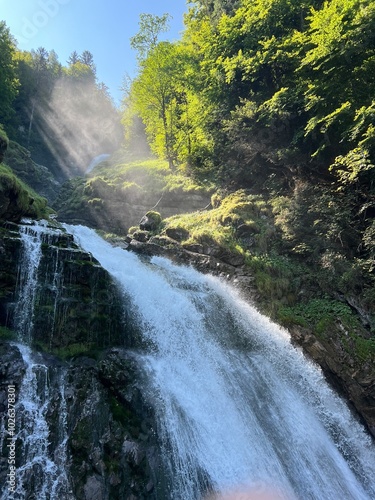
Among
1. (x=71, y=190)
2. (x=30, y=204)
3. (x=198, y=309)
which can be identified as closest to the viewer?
(x=198, y=309)

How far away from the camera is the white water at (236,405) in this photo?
8.91m

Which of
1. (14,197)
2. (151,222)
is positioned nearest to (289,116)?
(151,222)

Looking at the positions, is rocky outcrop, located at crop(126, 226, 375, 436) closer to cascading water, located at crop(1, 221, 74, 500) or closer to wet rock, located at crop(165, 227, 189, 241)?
wet rock, located at crop(165, 227, 189, 241)

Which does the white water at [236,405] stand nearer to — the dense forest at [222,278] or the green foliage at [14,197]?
the dense forest at [222,278]

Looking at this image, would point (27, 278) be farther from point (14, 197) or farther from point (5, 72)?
point (5, 72)

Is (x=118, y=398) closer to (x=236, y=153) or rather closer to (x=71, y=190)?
(x=236, y=153)

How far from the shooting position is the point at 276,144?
21078mm

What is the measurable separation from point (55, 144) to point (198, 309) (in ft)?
153

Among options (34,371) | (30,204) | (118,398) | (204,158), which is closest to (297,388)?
(118,398)

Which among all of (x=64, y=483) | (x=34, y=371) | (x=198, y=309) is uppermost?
(x=198, y=309)

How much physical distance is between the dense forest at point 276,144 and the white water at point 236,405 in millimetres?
2198

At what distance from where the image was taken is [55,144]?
49938 mm

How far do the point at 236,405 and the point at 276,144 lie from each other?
16960mm

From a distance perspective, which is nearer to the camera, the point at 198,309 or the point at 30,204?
the point at 198,309
